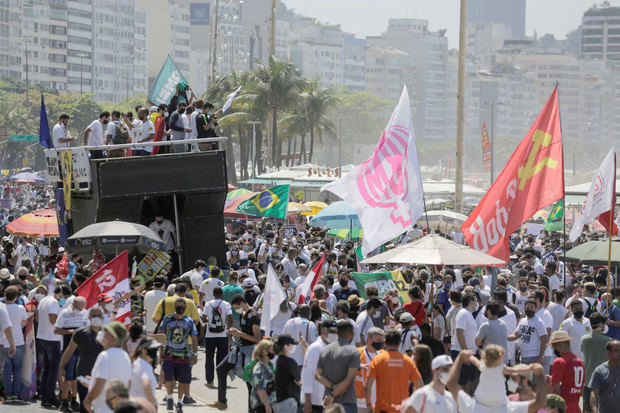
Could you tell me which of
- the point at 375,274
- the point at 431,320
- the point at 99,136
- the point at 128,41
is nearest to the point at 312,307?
the point at 431,320

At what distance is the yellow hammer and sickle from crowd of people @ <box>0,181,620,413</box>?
4.72ft

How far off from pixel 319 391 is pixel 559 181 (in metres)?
4.80

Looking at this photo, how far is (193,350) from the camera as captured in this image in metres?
11.9

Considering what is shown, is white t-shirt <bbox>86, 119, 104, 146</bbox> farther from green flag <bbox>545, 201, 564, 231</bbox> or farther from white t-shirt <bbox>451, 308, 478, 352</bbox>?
green flag <bbox>545, 201, 564, 231</bbox>

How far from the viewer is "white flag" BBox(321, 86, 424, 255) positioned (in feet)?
42.8

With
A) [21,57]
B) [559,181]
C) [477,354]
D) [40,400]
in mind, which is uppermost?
[21,57]

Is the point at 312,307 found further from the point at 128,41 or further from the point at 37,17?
the point at 128,41

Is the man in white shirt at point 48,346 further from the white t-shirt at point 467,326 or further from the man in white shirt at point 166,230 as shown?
the man in white shirt at point 166,230

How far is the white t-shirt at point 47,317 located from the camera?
38.9 ft

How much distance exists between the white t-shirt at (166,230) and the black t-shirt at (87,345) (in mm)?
9100

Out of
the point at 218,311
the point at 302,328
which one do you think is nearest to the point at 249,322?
the point at 218,311

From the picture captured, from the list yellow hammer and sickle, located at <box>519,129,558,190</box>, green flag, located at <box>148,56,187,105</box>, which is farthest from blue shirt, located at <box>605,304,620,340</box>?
green flag, located at <box>148,56,187,105</box>

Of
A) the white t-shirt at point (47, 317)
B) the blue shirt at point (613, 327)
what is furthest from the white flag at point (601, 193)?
the white t-shirt at point (47, 317)

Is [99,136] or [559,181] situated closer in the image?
[559,181]
